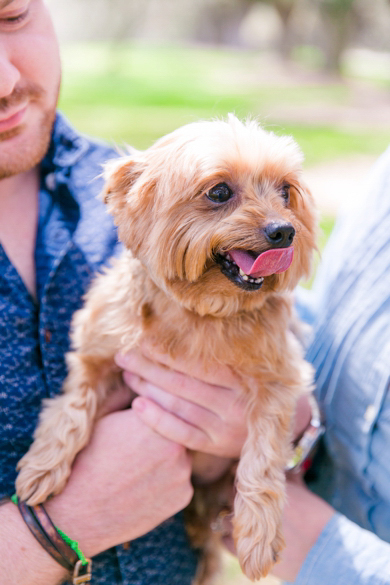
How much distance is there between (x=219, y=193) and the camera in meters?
1.91

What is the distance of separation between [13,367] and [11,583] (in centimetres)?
64

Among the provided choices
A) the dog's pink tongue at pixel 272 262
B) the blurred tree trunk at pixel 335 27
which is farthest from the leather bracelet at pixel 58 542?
the blurred tree trunk at pixel 335 27

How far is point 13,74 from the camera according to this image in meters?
1.94

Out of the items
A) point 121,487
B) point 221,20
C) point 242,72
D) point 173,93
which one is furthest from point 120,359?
point 221,20

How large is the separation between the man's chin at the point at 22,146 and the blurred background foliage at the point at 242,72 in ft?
1.80

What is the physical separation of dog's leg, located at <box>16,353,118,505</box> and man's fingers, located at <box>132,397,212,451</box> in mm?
241

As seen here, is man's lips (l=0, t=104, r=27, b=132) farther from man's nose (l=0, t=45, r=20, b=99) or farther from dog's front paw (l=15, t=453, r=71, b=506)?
dog's front paw (l=15, t=453, r=71, b=506)

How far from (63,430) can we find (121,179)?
2.99 ft

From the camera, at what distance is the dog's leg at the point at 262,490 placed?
2.06 metres

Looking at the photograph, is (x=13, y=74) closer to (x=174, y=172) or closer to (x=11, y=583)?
(x=174, y=172)

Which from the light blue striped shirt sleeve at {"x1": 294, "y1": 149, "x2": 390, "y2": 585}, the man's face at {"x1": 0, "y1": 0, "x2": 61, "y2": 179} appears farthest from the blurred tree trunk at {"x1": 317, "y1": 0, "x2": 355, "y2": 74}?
the man's face at {"x1": 0, "y1": 0, "x2": 61, "y2": 179}

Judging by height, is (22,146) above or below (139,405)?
above

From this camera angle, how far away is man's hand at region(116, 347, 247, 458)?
6.86 ft

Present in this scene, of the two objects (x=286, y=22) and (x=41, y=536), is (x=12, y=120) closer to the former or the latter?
(x=41, y=536)
